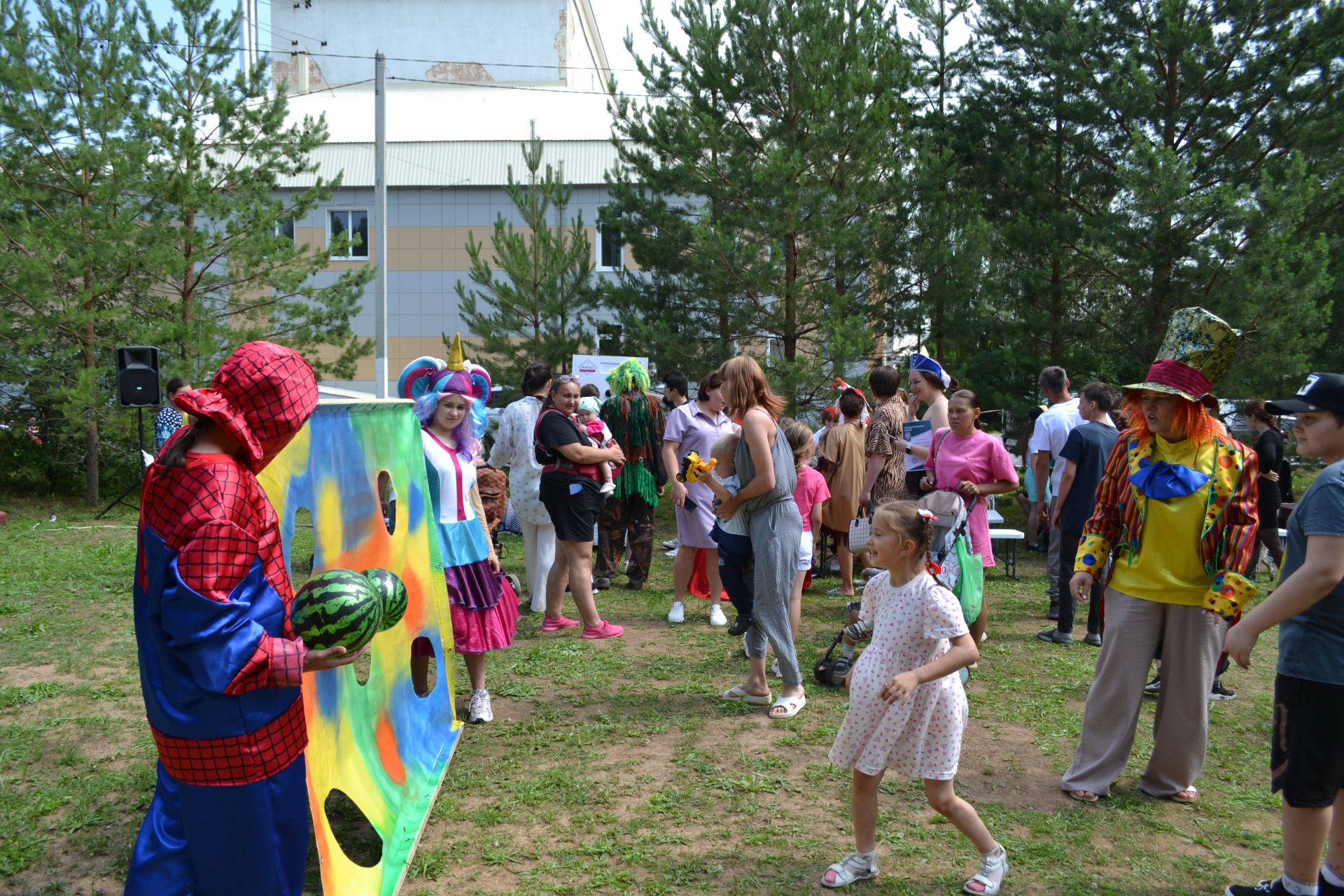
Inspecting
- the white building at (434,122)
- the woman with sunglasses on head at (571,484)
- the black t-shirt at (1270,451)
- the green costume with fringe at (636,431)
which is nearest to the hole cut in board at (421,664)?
the woman with sunglasses on head at (571,484)

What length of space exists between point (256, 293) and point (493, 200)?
351 inches

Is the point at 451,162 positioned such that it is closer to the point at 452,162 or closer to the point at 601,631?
the point at 452,162

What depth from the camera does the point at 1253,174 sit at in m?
12.7

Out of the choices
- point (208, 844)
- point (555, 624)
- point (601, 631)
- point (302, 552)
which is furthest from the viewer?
point (302, 552)

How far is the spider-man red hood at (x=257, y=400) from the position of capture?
247 centimetres

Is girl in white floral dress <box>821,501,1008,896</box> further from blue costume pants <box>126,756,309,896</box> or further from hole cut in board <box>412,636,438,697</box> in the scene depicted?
hole cut in board <box>412,636,438,697</box>

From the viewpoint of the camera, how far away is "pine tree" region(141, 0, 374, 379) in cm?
1552

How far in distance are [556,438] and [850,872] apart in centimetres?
407

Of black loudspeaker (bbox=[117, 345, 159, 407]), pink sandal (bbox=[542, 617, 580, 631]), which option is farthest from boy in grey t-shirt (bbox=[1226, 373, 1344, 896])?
black loudspeaker (bbox=[117, 345, 159, 407])

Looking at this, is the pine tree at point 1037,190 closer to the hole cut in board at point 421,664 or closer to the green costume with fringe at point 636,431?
the green costume with fringe at point 636,431

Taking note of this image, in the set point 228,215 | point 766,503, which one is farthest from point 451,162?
point 766,503

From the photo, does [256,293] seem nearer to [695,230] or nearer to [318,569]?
[695,230]

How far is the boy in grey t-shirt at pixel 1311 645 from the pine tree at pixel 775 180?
9490 millimetres

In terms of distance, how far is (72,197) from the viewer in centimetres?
1551
